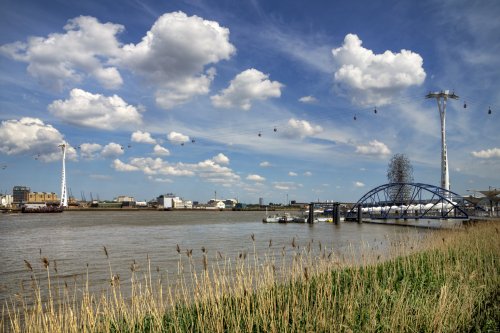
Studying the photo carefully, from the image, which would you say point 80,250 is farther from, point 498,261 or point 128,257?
point 498,261

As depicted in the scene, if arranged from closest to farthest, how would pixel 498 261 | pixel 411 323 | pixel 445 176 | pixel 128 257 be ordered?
1. pixel 411 323
2. pixel 498 261
3. pixel 128 257
4. pixel 445 176

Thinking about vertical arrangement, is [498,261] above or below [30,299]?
above

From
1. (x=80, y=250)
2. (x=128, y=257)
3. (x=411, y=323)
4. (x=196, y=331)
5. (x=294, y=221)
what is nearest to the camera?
(x=411, y=323)

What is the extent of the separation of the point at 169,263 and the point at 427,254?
53.8 ft

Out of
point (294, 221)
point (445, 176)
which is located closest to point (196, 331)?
point (445, 176)

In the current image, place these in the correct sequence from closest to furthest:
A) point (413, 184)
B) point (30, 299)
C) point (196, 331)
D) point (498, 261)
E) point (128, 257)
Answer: point (196, 331) < point (498, 261) < point (30, 299) < point (128, 257) < point (413, 184)

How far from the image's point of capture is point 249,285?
948 cm

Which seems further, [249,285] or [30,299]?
[30,299]

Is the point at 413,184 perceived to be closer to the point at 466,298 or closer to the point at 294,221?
the point at 294,221

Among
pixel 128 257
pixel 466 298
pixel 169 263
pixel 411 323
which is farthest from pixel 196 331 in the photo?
pixel 128 257

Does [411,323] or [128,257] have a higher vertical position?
[411,323]

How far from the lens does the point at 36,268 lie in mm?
25469

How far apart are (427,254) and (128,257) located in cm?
2246

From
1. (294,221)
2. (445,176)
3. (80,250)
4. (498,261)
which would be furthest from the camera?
(294,221)
